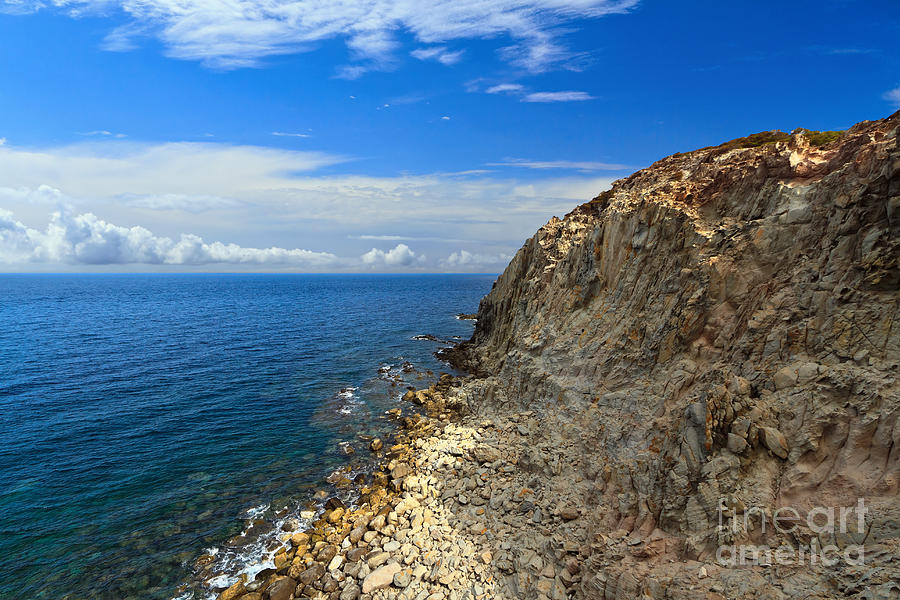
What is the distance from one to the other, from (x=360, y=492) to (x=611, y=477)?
18.7 meters

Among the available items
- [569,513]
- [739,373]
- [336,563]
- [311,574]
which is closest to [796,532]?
[739,373]

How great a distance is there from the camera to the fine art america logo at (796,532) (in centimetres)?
1120

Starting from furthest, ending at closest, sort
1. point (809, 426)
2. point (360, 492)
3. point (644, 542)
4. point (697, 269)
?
1. point (360, 492)
2. point (697, 269)
3. point (644, 542)
4. point (809, 426)

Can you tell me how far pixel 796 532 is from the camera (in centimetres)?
1223

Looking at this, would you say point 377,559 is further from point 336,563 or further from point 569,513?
point 569,513

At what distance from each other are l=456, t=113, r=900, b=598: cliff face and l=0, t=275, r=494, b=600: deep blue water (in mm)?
22087

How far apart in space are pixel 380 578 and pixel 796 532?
17873 mm

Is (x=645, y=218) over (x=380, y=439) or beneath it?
over

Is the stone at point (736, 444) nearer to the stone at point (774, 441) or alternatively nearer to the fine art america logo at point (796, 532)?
the stone at point (774, 441)

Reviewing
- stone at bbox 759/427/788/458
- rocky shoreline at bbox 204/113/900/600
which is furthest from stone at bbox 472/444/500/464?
stone at bbox 759/427/788/458

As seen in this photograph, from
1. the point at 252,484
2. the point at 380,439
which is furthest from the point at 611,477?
the point at 252,484

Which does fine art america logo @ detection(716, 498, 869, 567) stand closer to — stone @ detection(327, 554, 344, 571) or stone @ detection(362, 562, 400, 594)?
stone @ detection(362, 562, 400, 594)

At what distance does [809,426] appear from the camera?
1398 centimetres

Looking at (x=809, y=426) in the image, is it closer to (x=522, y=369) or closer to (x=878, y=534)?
(x=878, y=534)
